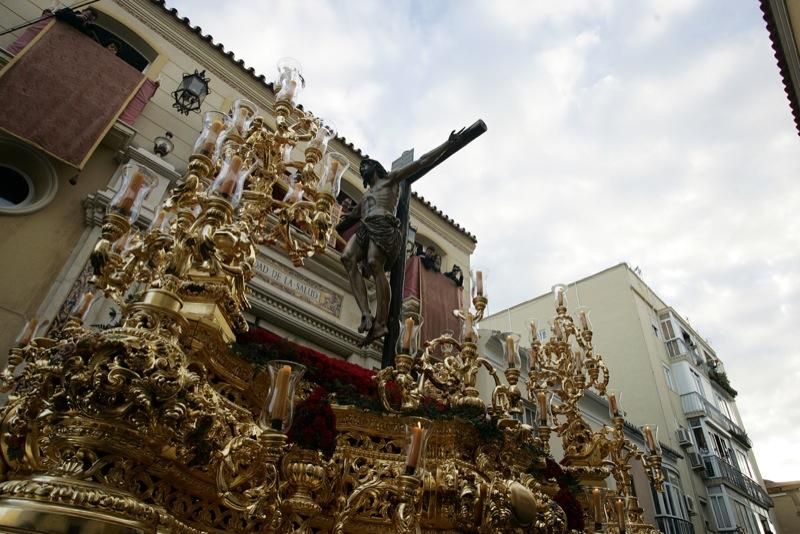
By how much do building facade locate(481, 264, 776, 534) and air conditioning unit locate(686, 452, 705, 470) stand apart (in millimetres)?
41

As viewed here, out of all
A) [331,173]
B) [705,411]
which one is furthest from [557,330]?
[705,411]

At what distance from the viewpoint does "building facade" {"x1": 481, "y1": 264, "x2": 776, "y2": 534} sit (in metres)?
18.8

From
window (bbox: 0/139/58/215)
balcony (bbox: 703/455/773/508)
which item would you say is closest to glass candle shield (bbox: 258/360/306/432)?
window (bbox: 0/139/58/215)

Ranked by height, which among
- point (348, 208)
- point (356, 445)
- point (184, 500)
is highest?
point (348, 208)

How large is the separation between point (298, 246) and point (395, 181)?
1855 mm

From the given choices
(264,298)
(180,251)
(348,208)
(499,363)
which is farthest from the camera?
(499,363)

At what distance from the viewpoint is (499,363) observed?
534 inches

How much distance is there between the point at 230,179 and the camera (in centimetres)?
290

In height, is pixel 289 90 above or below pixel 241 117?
above

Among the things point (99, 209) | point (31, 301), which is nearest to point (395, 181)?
point (99, 209)

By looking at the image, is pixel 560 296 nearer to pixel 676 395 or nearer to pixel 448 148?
pixel 448 148

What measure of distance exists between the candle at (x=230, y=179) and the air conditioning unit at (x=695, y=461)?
22809 millimetres

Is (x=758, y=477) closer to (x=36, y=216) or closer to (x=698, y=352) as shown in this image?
(x=698, y=352)

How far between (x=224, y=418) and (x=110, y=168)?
6354 mm
